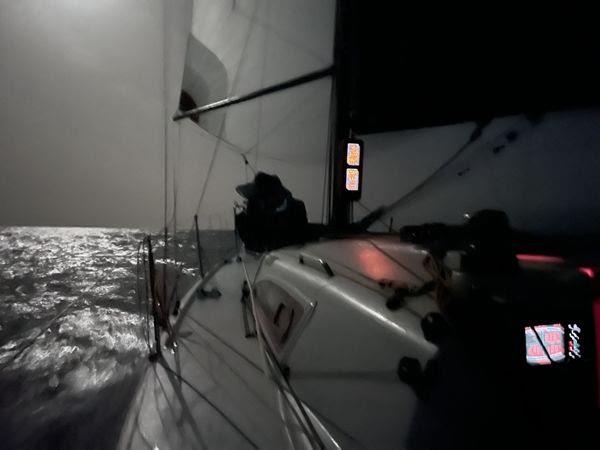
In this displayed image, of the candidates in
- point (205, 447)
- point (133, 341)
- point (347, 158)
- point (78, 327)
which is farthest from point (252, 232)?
point (78, 327)

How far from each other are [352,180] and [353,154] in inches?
17.8

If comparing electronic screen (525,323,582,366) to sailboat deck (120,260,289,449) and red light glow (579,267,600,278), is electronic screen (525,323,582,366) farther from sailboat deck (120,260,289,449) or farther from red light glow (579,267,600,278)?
sailboat deck (120,260,289,449)

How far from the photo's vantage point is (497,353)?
4.45 feet

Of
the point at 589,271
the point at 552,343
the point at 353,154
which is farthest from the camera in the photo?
the point at 353,154

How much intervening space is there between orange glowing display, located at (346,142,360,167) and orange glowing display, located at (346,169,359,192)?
4.8 inches

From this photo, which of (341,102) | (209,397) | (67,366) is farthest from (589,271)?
(67,366)

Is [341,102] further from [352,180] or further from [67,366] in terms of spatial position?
[67,366]

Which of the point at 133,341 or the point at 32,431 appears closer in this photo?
the point at 32,431

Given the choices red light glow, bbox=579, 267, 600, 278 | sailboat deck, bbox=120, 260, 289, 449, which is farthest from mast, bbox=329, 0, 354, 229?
red light glow, bbox=579, 267, 600, 278

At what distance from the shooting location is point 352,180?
215 inches

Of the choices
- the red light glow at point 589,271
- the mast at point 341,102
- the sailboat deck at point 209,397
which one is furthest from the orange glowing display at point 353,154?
the red light glow at point 589,271

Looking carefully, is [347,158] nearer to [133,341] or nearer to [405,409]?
[405,409]

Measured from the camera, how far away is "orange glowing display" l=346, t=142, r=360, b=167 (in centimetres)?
540

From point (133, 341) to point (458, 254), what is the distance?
840 centimetres
